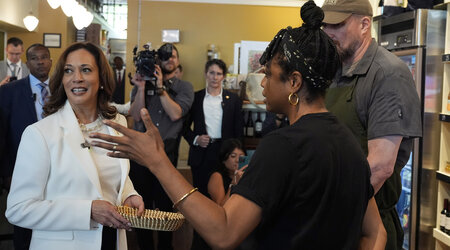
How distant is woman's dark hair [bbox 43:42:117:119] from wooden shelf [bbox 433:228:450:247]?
2.19 m

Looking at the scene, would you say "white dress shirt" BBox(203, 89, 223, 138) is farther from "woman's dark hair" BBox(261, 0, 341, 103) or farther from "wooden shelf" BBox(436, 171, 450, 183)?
"woman's dark hair" BBox(261, 0, 341, 103)

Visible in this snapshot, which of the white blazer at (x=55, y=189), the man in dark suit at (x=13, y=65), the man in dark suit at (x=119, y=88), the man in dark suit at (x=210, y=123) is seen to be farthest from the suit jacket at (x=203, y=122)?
the man in dark suit at (x=119, y=88)

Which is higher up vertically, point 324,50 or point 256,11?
point 256,11

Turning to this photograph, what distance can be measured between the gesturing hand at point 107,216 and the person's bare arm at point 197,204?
66 centimetres

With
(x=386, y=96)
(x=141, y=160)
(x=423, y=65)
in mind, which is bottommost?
(x=141, y=160)

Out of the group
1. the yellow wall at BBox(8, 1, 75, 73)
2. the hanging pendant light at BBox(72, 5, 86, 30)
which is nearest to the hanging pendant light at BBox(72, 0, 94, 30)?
the hanging pendant light at BBox(72, 5, 86, 30)

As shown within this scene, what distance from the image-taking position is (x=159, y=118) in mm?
3662

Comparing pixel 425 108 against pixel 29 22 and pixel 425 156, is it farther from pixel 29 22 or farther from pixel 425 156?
pixel 29 22

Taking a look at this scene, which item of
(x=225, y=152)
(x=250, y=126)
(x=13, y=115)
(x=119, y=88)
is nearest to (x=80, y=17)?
(x=119, y=88)

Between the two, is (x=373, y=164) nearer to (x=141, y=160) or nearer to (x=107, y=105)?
(x=141, y=160)

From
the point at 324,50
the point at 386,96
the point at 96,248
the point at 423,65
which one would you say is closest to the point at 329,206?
the point at 324,50

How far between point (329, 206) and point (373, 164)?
24.4 inches

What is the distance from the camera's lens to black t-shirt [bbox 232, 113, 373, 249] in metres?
1.07

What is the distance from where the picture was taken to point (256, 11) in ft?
24.8
